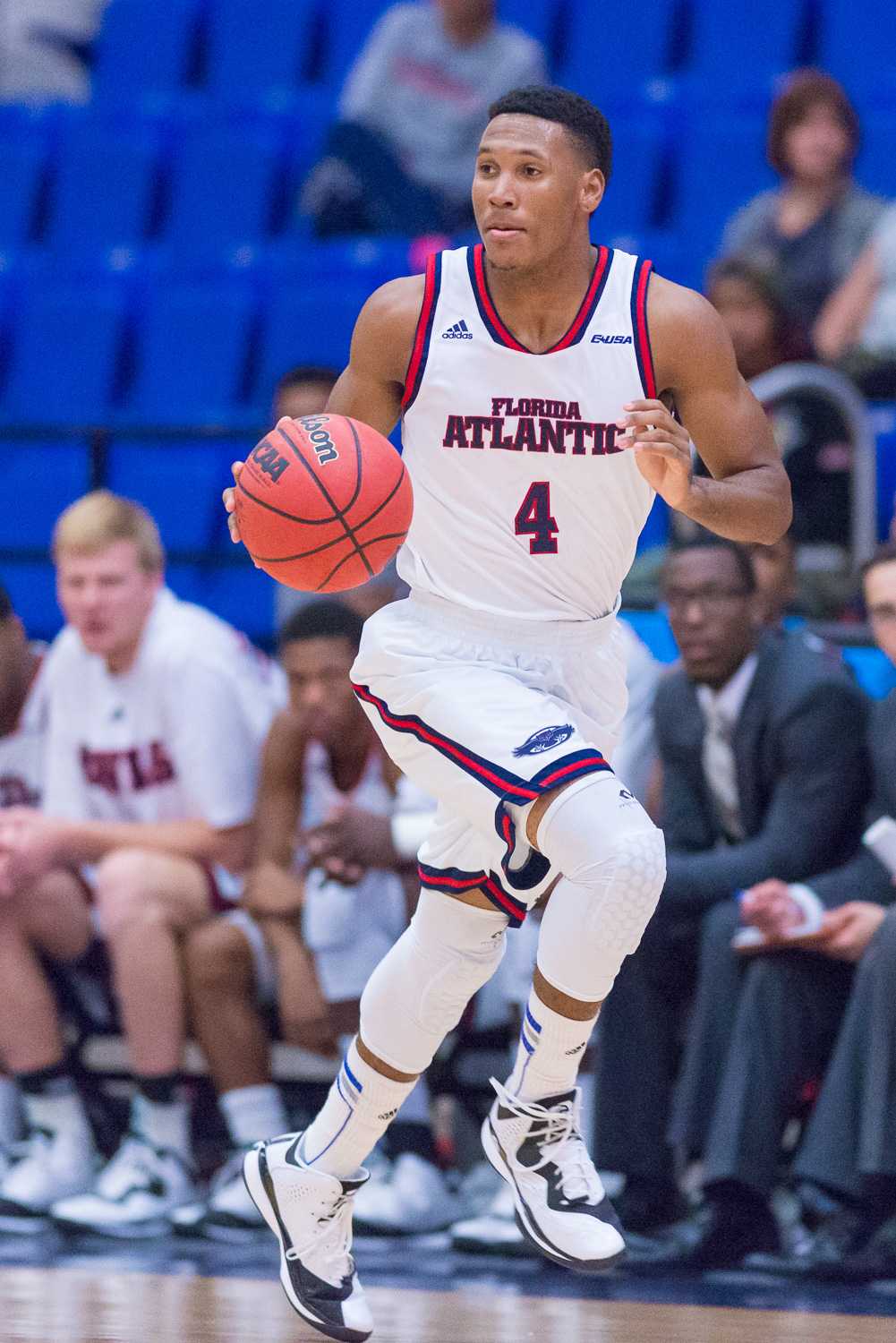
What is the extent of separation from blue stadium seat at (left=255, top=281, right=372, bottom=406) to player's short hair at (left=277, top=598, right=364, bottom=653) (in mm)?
2982

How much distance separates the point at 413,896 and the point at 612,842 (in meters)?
2.21

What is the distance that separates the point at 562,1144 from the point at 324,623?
2261 millimetres

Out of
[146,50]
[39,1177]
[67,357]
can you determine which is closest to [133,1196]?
[39,1177]

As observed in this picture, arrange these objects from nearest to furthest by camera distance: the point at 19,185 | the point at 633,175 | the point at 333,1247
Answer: the point at 333,1247 → the point at 633,175 → the point at 19,185

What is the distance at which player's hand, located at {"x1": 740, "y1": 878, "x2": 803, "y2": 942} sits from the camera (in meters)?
5.25

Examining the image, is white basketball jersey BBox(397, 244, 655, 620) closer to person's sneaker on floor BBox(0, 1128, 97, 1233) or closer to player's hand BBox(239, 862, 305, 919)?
player's hand BBox(239, 862, 305, 919)

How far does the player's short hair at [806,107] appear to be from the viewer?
7.58 metres

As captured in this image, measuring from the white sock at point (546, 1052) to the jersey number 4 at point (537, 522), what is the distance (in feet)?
2.83

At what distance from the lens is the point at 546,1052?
13.4 feet

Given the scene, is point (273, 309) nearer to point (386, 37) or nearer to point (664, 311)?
point (386, 37)

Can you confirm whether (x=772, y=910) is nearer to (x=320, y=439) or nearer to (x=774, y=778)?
(x=774, y=778)

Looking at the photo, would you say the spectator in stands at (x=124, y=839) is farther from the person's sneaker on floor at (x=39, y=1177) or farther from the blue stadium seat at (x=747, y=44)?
the blue stadium seat at (x=747, y=44)

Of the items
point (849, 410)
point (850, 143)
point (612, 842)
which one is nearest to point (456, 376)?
point (612, 842)

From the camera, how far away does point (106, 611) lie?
20.5 feet
